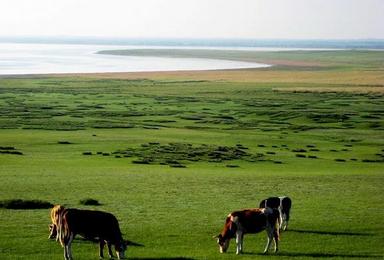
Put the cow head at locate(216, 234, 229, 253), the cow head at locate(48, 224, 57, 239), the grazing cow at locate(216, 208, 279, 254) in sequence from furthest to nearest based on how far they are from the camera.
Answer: the cow head at locate(48, 224, 57, 239) < the cow head at locate(216, 234, 229, 253) < the grazing cow at locate(216, 208, 279, 254)

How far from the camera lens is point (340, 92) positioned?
137125 millimetres

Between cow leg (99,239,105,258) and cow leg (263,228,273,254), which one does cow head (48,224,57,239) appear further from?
cow leg (263,228,273,254)

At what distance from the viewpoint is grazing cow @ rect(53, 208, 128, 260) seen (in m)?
21.8

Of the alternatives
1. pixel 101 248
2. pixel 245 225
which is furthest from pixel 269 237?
pixel 101 248

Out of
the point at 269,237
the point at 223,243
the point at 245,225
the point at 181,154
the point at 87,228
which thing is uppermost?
the point at 87,228

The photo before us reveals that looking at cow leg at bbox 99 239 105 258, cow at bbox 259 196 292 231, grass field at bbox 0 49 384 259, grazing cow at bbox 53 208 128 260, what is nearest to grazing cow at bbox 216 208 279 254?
grass field at bbox 0 49 384 259

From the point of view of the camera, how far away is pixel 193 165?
51.6 m

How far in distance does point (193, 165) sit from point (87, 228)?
29850 mm

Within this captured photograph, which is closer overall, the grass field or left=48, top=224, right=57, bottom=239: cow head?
left=48, top=224, right=57, bottom=239: cow head

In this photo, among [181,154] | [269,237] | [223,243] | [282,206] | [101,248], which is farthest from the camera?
[181,154]

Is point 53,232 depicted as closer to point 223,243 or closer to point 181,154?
point 223,243

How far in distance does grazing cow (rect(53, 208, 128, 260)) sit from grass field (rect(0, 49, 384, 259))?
106cm

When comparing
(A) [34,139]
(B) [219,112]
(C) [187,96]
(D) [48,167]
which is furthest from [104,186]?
(C) [187,96]

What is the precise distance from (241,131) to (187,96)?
50247mm
